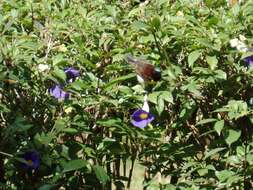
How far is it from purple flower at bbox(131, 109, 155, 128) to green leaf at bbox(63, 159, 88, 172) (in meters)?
0.24

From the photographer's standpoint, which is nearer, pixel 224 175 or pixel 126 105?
pixel 224 175

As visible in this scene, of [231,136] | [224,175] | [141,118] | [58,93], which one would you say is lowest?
[224,175]

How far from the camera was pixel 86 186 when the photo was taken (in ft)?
7.34

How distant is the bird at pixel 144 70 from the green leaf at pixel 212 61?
177mm

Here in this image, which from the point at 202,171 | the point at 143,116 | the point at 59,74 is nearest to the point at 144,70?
the point at 143,116

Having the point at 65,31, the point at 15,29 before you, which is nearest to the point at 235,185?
the point at 65,31

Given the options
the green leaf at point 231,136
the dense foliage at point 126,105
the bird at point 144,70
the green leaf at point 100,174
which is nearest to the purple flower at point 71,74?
the dense foliage at point 126,105

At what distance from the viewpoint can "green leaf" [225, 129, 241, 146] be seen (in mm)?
2023

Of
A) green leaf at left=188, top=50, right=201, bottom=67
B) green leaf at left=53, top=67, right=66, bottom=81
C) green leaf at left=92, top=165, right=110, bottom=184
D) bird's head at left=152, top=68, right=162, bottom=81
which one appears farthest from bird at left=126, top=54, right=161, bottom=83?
green leaf at left=92, top=165, right=110, bottom=184

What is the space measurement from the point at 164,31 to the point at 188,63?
151 mm

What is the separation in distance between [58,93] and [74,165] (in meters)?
0.28

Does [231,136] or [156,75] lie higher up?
[156,75]

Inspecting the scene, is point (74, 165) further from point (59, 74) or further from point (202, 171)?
point (202, 171)

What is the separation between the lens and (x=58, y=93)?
7.04 feet
